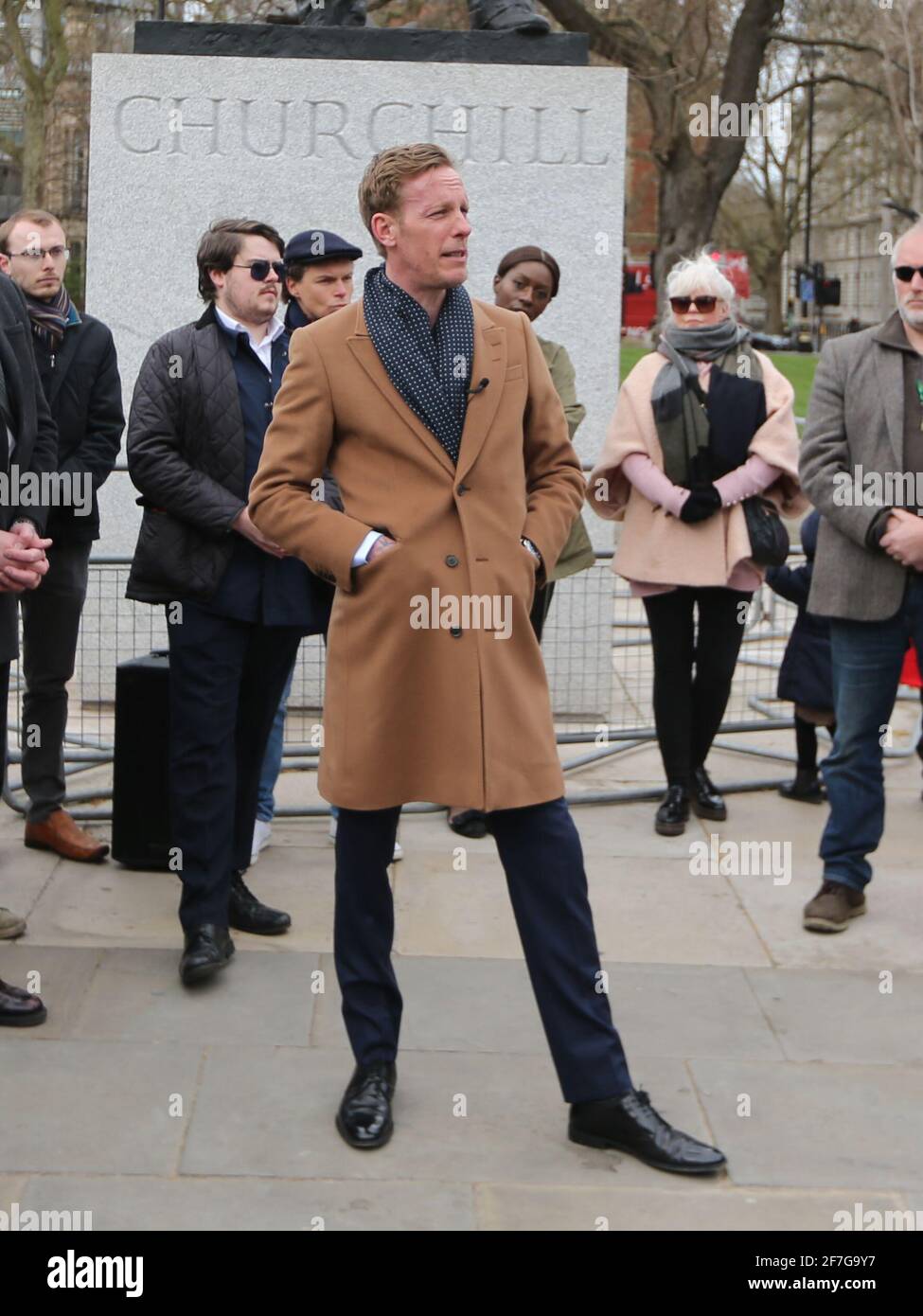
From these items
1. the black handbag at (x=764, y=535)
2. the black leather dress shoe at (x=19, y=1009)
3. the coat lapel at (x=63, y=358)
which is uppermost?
the coat lapel at (x=63, y=358)

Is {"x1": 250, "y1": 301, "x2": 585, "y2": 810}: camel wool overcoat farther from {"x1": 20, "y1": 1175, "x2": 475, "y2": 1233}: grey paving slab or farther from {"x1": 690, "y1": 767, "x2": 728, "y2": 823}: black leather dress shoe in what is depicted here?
{"x1": 690, "y1": 767, "x2": 728, "y2": 823}: black leather dress shoe

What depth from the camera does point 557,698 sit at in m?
8.00

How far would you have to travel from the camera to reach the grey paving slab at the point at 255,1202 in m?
3.56

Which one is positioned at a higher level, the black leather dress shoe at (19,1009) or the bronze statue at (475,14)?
the bronze statue at (475,14)

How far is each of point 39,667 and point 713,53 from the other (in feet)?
82.6

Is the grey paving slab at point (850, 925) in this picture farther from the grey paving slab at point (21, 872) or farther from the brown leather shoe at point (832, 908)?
the grey paving slab at point (21, 872)

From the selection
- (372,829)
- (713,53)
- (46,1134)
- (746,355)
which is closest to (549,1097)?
(372,829)

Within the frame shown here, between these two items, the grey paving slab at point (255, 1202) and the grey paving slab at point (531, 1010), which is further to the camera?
the grey paving slab at point (531, 1010)

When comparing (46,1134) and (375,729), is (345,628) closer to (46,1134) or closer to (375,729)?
(375,729)

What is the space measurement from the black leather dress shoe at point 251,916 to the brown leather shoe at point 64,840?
2.56ft

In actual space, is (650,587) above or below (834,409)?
below

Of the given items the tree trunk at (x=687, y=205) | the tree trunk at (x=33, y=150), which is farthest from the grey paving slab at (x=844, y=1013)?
the tree trunk at (x=33, y=150)

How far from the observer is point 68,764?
23.4 ft

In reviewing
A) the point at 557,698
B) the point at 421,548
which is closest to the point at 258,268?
the point at 421,548
